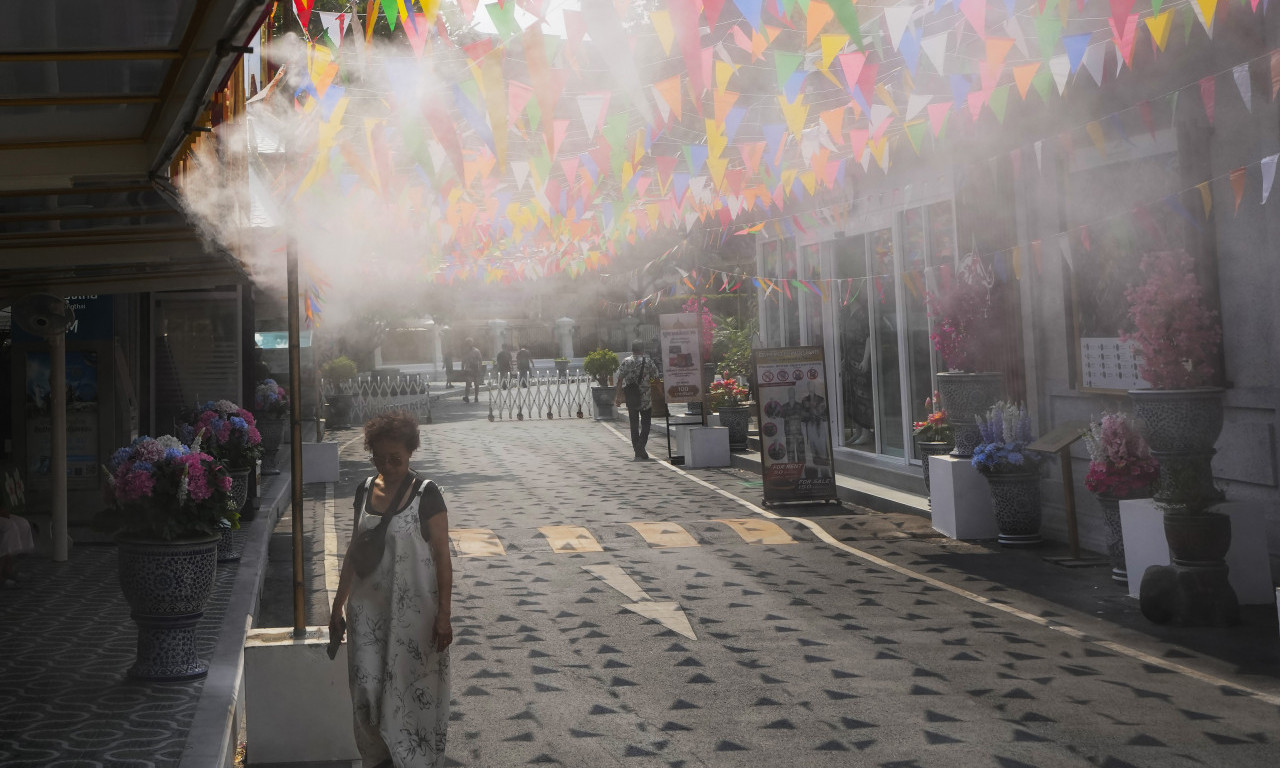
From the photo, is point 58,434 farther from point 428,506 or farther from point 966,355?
point 966,355

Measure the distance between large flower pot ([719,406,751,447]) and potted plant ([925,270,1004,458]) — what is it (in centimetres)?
813

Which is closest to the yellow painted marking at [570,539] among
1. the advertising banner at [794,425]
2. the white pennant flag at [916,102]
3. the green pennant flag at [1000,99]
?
the advertising banner at [794,425]

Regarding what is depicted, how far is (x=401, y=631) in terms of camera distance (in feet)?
16.0

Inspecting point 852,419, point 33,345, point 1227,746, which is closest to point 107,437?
point 33,345

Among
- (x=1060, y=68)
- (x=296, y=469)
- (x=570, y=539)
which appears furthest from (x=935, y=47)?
(x=570, y=539)

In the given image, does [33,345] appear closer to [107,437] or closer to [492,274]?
[107,437]

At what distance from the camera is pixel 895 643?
23.8 feet

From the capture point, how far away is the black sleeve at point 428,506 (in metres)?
4.96

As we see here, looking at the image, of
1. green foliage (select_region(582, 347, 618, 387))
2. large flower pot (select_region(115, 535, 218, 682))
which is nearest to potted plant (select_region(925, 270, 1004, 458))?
large flower pot (select_region(115, 535, 218, 682))

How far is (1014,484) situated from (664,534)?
3408 mm

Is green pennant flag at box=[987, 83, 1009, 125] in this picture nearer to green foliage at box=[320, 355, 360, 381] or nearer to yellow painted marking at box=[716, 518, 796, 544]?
yellow painted marking at box=[716, 518, 796, 544]

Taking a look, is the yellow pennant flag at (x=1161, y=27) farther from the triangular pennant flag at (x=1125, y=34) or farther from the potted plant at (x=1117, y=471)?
the potted plant at (x=1117, y=471)

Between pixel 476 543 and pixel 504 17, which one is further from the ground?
pixel 504 17

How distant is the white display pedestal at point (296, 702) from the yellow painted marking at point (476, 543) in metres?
5.48
